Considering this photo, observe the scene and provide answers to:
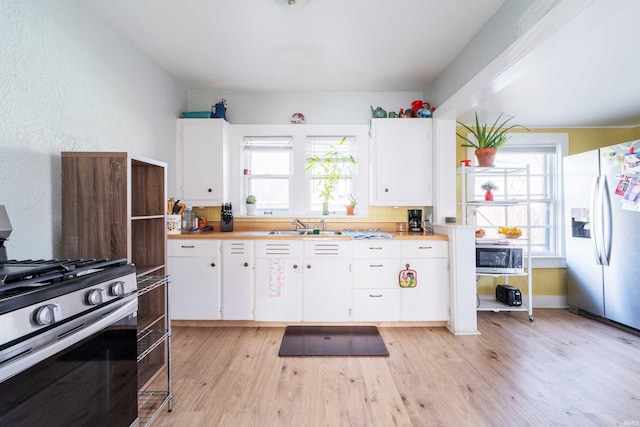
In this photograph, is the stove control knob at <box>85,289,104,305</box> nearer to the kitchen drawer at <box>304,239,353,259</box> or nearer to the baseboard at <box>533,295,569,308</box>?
the kitchen drawer at <box>304,239,353,259</box>

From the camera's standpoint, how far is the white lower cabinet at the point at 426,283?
9.30 feet

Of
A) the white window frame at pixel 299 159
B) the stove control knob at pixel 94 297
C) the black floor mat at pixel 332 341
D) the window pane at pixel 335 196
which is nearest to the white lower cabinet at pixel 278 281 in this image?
the black floor mat at pixel 332 341

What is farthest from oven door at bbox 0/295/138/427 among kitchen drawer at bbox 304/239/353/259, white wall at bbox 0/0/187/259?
kitchen drawer at bbox 304/239/353/259

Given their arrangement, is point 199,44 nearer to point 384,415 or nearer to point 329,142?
point 329,142

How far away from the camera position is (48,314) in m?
0.90

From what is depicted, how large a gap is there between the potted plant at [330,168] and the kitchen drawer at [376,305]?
1.08 m

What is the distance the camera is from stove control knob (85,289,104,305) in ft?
3.51

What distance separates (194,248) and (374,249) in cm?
182

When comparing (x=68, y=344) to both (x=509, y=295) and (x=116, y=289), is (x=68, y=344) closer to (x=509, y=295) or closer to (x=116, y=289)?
(x=116, y=289)

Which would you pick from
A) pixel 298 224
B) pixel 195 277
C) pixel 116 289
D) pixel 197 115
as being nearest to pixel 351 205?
pixel 298 224

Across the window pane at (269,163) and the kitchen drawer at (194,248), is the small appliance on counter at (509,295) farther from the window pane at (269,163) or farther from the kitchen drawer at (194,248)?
the kitchen drawer at (194,248)

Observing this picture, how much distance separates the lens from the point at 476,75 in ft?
7.53

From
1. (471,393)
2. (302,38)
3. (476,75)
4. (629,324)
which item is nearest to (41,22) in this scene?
(302,38)

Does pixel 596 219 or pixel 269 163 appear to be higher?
pixel 269 163
